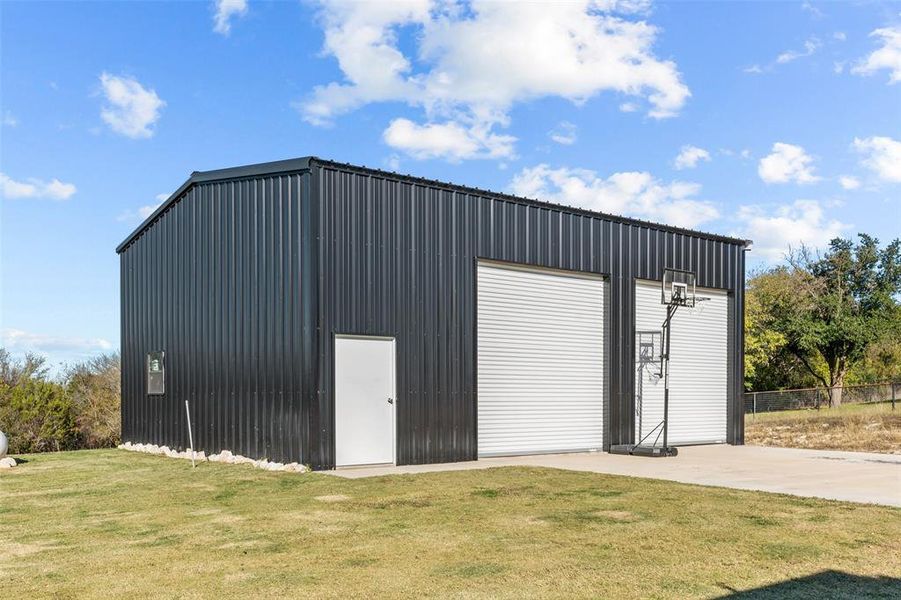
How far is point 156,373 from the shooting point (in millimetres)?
16250

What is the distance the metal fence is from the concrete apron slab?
17.9 meters

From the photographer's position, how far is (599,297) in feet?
55.5

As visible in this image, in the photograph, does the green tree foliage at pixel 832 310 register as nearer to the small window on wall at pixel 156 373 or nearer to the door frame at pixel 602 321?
the door frame at pixel 602 321

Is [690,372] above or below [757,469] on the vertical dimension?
above

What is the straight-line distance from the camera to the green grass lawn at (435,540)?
5703 mm

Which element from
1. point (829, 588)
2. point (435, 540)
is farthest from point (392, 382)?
point (829, 588)

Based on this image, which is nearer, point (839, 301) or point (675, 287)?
point (675, 287)

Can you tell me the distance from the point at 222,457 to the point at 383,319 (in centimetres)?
361

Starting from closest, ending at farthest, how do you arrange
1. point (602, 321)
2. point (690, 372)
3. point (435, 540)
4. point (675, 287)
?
point (435, 540) < point (675, 287) < point (602, 321) < point (690, 372)

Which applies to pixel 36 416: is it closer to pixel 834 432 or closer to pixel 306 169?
pixel 306 169

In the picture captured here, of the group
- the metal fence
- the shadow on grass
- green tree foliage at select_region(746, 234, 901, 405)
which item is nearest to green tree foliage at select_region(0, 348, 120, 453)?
the shadow on grass

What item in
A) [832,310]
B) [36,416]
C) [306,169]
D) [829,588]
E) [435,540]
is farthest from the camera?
[832,310]

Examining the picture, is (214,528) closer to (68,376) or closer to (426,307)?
(426,307)

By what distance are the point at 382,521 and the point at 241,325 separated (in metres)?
6.53
